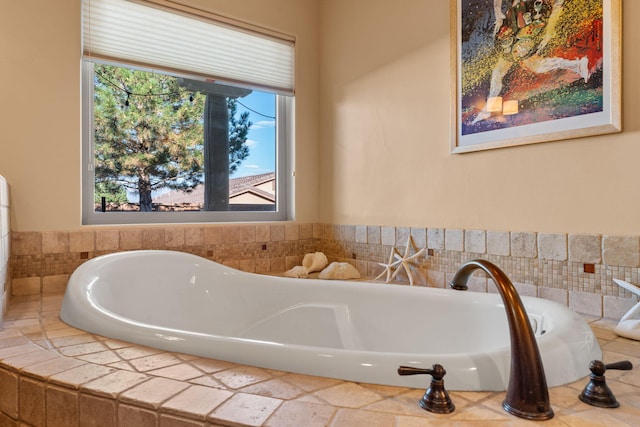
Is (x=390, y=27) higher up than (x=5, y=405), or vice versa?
(x=390, y=27)

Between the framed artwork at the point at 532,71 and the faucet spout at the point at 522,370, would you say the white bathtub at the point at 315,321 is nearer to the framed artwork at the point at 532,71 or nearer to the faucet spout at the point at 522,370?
the faucet spout at the point at 522,370

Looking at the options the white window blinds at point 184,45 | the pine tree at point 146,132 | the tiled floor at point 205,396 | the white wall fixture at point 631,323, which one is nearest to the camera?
the tiled floor at point 205,396

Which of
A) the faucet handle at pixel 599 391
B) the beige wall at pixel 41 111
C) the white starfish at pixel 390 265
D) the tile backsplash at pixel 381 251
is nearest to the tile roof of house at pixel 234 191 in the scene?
the tile backsplash at pixel 381 251

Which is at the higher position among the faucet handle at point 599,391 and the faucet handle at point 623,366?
the faucet handle at point 623,366

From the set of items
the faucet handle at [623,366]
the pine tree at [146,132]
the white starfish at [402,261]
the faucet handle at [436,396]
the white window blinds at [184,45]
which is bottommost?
the faucet handle at [436,396]

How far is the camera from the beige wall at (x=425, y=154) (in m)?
1.49

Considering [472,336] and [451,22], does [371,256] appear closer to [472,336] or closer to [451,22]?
[472,336]

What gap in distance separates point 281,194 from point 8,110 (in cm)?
156

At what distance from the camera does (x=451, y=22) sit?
6.52 ft

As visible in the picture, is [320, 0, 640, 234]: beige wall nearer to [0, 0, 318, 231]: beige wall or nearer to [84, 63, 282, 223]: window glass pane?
[84, 63, 282, 223]: window glass pane

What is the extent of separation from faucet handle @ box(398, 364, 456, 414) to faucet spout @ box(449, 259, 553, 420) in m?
0.12

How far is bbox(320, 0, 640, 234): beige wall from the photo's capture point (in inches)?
58.8

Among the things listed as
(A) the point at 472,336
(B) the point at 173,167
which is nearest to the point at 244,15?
(B) the point at 173,167

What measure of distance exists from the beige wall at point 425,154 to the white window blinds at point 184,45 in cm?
40
